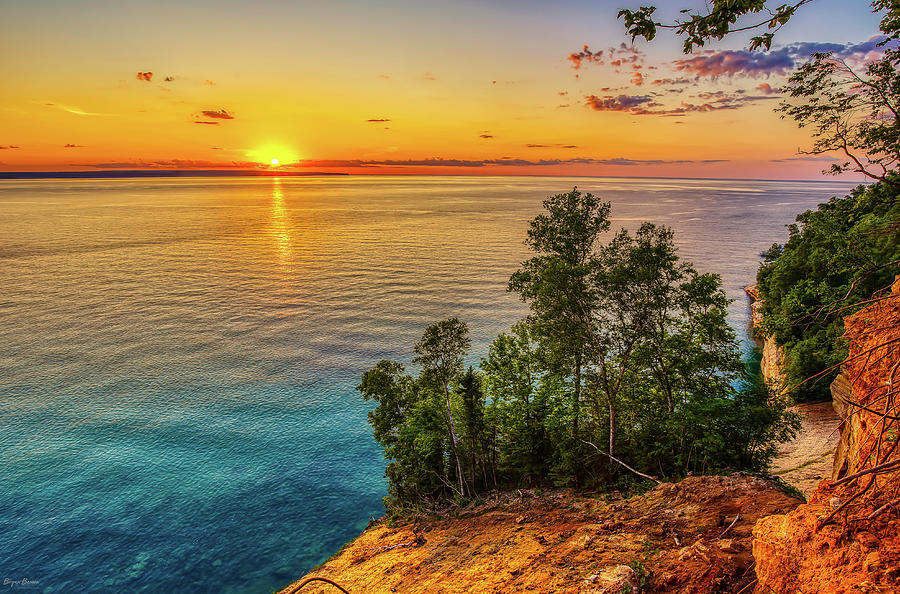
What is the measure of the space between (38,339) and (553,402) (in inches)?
2753

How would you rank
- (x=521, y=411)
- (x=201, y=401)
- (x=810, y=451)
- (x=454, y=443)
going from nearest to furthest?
(x=454, y=443), (x=521, y=411), (x=810, y=451), (x=201, y=401)

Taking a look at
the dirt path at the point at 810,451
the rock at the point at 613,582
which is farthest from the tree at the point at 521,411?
the rock at the point at 613,582

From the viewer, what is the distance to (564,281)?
84.1 feet

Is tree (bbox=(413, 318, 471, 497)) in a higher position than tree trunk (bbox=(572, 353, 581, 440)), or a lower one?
higher

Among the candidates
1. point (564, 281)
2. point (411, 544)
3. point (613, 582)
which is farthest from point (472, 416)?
point (613, 582)

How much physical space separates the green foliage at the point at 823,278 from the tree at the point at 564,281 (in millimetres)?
18284

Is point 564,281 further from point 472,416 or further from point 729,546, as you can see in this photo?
point 729,546

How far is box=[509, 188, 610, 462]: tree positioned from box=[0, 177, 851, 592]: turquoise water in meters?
19.7

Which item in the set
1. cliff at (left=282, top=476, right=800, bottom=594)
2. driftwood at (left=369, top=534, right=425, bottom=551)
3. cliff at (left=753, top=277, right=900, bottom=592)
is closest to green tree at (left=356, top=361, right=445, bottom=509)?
cliff at (left=282, top=476, right=800, bottom=594)

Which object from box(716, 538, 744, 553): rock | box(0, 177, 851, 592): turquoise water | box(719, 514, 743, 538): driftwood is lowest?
box(0, 177, 851, 592): turquoise water

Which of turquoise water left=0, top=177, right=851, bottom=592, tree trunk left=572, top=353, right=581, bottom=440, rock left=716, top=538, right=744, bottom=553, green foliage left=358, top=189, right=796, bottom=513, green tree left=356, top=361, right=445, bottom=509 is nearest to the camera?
rock left=716, top=538, right=744, bottom=553

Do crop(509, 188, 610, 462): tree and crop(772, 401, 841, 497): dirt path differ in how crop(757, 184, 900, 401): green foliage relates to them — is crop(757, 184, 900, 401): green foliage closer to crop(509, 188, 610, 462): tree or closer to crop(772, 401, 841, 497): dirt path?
crop(772, 401, 841, 497): dirt path

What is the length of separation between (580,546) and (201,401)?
146ft

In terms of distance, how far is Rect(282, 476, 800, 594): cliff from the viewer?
12492 mm
